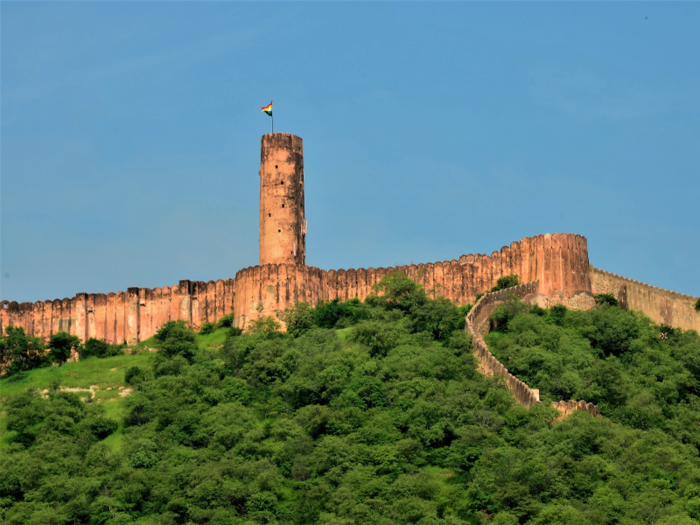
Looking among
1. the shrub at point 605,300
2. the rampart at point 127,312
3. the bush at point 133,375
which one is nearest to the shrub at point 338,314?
the rampart at point 127,312

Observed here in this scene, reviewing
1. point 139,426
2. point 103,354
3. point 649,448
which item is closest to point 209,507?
point 139,426

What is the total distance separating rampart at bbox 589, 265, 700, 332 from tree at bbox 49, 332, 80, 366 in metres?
27.6

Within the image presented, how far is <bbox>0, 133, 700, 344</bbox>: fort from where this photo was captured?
65.6 meters

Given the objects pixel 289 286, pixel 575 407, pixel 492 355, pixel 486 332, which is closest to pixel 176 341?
pixel 289 286

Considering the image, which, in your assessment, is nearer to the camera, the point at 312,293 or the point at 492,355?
the point at 492,355

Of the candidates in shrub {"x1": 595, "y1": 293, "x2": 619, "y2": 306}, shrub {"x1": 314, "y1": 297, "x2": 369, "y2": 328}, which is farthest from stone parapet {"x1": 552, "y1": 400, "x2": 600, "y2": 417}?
shrub {"x1": 314, "y1": 297, "x2": 369, "y2": 328}

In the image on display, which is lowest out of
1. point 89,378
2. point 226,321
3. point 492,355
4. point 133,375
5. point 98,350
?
point 89,378

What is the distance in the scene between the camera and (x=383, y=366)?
5728cm

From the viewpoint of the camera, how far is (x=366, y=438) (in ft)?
170

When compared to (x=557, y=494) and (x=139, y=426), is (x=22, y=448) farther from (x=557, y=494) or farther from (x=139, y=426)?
(x=557, y=494)

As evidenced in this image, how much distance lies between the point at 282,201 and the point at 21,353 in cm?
1581

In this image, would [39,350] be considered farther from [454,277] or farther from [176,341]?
[454,277]

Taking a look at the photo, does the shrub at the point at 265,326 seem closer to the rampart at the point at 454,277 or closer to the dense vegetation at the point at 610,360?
the rampart at the point at 454,277

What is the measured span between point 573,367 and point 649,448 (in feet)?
25.6
